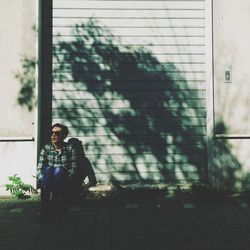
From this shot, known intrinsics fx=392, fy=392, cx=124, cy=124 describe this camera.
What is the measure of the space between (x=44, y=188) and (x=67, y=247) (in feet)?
4.87

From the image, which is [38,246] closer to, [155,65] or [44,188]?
[44,188]

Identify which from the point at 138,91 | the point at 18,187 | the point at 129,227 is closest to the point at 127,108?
the point at 138,91

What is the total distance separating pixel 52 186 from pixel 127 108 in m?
2.52

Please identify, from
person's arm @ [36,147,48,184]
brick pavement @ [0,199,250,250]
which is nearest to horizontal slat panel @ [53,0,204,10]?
person's arm @ [36,147,48,184]

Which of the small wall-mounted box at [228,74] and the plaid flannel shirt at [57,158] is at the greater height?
the small wall-mounted box at [228,74]

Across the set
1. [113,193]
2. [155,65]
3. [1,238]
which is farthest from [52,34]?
[1,238]

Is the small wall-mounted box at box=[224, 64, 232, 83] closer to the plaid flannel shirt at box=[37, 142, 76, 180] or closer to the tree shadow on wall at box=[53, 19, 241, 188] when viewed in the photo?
the tree shadow on wall at box=[53, 19, 241, 188]

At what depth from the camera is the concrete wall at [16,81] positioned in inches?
303

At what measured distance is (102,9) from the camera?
318 inches

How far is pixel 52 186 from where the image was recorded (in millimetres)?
6336

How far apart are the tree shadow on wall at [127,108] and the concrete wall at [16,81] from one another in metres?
0.62

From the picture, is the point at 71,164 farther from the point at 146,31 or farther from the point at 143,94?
the point at 146,31

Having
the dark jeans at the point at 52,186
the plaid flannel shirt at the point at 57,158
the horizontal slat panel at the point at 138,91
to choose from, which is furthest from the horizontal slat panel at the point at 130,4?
the dark jeans at the point at 52,186

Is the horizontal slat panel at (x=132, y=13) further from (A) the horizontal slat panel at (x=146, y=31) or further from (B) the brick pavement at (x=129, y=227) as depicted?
(B) the brick pavement at (x=129, y=227)
